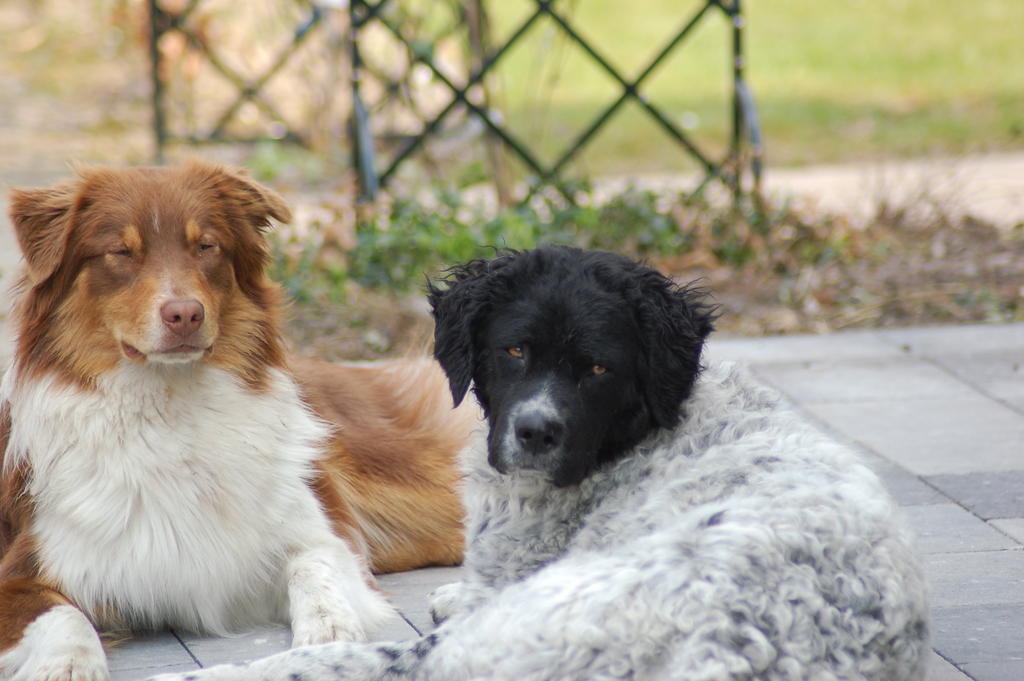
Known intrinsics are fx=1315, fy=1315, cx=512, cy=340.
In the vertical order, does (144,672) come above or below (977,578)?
below

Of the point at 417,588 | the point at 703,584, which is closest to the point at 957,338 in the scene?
the point at 417,588

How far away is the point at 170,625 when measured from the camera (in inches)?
170

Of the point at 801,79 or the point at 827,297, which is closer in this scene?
the point at 827,297

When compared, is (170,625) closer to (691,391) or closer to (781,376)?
(691,391)

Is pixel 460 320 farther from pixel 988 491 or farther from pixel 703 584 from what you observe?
pixel 988 491

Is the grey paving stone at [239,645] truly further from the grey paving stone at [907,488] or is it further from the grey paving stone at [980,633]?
the grey paving stone at [907,488]

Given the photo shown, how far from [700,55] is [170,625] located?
61.0ft

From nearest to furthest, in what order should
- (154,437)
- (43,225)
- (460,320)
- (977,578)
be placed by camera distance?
(460,320) → (43,225) → (154,437) → (977,578)

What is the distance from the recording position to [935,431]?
614 centimetres

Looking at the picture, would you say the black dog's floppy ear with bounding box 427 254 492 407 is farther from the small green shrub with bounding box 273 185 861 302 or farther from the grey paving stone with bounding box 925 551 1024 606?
the small green shrub with bounding box 273 185 861 302

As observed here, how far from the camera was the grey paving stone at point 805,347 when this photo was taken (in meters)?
7.36

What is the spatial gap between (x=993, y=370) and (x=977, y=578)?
2823 millimetres

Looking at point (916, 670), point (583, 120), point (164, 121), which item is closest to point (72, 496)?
point (916, 670)

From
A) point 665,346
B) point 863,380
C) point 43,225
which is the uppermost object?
point 43,225
